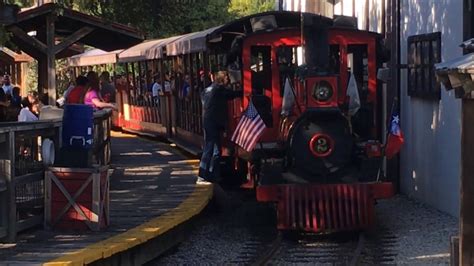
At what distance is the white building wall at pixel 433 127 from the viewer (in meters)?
14.0

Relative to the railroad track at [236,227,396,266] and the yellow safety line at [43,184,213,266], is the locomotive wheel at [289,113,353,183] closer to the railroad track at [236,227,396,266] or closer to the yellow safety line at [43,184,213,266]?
the railroad track at [236,227,396,266]

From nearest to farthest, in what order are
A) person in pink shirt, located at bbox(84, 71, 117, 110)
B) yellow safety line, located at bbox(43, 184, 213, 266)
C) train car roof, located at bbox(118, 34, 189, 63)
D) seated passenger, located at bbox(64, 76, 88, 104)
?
yellow safety line, located at bbox(43, 184, 213, 266) → seated passenger, located at bbox(64, 76, 88, 104) → person in pink shirt, located at bbox(84, 71, 117, 110) → train car roof, located at bbox(118, 34, 189, 63)

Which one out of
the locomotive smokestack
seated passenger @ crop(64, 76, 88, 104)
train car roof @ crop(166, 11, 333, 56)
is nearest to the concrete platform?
seated passenger @ crop(64, 76, 88, 104)

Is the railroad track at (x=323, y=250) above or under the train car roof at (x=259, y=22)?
under

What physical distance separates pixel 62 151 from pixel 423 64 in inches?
259

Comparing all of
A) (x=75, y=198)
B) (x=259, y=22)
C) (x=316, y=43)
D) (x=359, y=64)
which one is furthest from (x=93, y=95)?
(x=75, y=198)

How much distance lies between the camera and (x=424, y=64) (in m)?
15.7

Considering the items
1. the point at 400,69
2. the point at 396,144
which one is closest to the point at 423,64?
the point at 400,69

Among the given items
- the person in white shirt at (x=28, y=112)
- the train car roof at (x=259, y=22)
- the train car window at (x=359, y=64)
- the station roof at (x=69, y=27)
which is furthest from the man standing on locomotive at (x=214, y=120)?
the station roof at (x=69, y=27)

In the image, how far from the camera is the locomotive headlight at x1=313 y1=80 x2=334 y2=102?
1231 centimetres

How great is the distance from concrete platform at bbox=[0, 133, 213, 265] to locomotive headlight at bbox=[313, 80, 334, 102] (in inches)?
79.7

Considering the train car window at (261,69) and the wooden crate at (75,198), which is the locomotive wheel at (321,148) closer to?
the train car window at (261,69)

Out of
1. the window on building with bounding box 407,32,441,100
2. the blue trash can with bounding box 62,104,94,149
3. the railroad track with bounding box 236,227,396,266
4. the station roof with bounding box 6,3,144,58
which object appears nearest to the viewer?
the railroad track with bounding box 236,227,396,266

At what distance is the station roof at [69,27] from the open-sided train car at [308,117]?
181 centimetres
